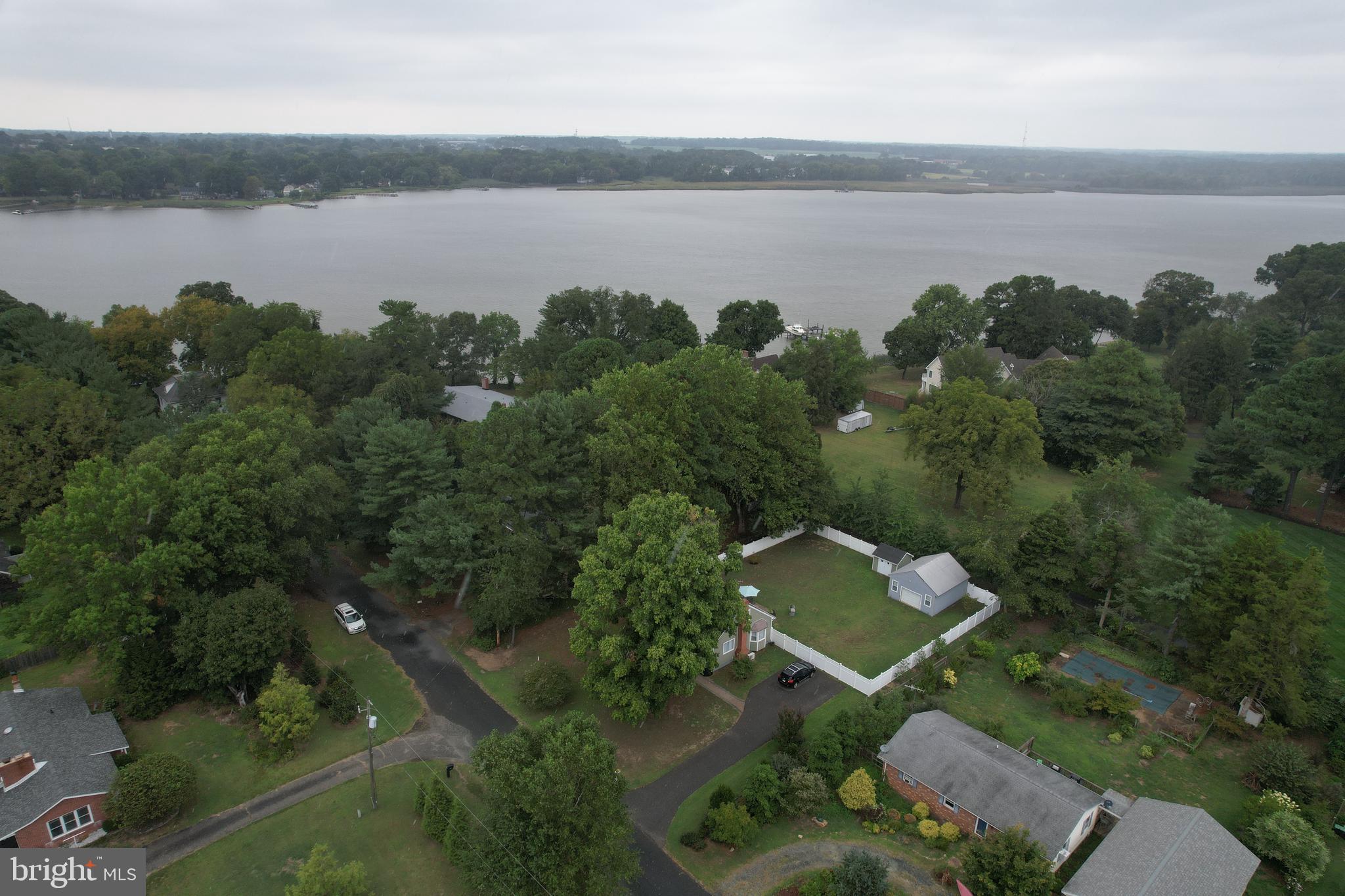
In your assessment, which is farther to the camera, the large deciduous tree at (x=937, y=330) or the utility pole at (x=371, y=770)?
the large deciduous tree at (x=937, y=330)

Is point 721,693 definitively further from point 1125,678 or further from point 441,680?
point 1125,678

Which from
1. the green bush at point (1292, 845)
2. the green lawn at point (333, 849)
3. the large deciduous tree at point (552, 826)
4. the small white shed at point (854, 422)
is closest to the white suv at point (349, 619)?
the green lawn at point (333, 849)

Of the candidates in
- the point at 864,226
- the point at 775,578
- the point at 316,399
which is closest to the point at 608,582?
the point at 775,578

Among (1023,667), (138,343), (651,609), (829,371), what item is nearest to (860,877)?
(651,609)

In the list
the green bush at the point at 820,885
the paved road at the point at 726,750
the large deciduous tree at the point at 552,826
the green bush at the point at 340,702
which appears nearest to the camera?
the large deciduous tree at the point at 552,826

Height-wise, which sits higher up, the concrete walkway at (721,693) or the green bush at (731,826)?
the green bush at (731,826)

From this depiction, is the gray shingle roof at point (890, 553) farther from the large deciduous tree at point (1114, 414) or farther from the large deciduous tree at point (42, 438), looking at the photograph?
the large deciduous tree at point (42, 438)

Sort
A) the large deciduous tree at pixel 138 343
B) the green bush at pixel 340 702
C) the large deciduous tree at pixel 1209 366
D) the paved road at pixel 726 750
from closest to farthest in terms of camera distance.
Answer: the paved road at pixel 726 750 < the green bush at pixel 340 702 < the large deciduous tree at pixel 1209 366 < the large deciduous tree at pixel 138 343

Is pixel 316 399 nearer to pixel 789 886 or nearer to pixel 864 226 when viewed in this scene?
pixel 789 886

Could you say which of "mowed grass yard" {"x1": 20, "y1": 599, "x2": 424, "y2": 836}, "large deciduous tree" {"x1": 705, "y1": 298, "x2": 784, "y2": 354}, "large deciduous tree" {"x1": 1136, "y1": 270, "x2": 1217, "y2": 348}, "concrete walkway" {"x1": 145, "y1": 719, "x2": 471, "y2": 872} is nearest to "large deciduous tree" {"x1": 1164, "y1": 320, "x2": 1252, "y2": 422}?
"large deciduous tree" {"x1": 1136, "y1": 270, "x2": 1217, "y2": 348}
